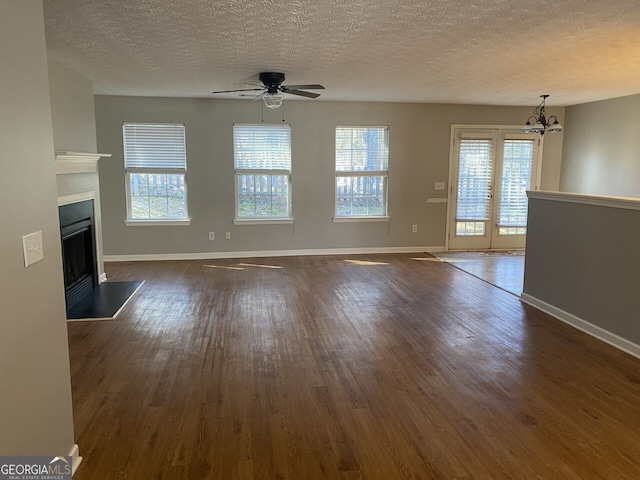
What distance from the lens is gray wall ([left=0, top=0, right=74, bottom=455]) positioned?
156 cm

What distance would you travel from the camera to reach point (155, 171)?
22.2ft

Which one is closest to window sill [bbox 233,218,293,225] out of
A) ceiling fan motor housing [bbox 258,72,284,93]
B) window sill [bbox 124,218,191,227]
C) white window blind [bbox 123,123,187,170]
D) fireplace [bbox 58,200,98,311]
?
window sill [bbox 124,218,191,227]

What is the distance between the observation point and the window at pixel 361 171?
7.23 meters

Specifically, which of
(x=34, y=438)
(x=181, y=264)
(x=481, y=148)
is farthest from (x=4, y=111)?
(x=481, y=148)

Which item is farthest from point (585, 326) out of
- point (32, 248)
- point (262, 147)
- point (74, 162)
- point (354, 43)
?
point (74, 162)

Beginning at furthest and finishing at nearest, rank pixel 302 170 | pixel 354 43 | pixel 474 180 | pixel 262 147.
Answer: pixel 474 180 → pixel 302 170 → pixel 262 147 → pixel 354 43

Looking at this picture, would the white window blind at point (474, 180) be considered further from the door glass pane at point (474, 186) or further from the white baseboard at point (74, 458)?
the white baseboard at point (74, 458)

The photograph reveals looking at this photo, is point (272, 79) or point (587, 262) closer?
point (587, 262)

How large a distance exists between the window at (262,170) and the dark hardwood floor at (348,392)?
2.51 meters

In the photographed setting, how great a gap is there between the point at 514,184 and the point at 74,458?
742cm

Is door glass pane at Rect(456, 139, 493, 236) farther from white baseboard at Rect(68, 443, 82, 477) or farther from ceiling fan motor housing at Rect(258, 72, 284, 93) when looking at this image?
white baseboard at Rect(68, 443, 82, 477)

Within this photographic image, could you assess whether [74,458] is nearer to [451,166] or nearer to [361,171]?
[361,171]

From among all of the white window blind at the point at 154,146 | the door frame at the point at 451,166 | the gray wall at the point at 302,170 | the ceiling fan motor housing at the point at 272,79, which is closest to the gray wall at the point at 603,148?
the gray wall at the point at 302,170

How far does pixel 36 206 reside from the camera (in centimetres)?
179
